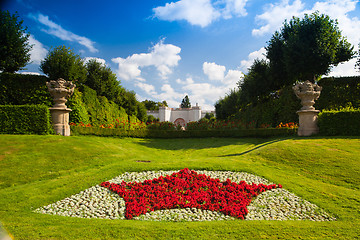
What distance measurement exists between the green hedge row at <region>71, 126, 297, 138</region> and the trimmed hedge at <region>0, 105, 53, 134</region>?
203 cm

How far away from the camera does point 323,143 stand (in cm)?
882

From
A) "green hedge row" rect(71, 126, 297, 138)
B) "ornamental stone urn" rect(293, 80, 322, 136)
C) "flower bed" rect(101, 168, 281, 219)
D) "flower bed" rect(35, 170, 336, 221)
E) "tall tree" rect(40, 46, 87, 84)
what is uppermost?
"tall tree" rect(40, 46, 87, 84)

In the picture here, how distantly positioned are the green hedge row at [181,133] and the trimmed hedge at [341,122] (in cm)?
188

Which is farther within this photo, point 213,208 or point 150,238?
point 213,208

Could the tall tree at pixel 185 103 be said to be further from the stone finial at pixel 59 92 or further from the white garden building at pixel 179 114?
the stone finial at pixel 59 92

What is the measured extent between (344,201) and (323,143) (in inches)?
184

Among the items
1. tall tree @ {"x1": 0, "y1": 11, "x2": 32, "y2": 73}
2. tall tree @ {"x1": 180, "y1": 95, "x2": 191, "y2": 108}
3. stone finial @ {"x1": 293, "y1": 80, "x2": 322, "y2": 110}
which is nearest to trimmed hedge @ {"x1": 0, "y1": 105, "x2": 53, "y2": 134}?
tall tree @ {"x1": 0, "y1": 11, "x2": 32, "y2": 73}

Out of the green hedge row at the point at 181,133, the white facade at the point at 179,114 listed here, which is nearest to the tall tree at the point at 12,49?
the green hedge row at the point at 181,133

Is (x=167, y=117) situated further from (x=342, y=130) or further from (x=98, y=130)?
(x=342, y=130)

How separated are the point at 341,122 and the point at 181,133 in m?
9.14

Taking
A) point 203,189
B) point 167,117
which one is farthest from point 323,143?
point 167,117

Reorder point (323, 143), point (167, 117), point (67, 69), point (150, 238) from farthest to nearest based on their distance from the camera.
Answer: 1. point (167, 117)
2. point (67, 69)
3. point (323, 143)
4. point (150, 238)

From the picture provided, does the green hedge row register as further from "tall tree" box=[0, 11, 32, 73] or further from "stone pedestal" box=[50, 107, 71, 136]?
"tall tree" box=[0, 11, 32, 73]

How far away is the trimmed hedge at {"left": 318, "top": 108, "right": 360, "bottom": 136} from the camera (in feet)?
33.4
